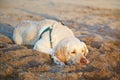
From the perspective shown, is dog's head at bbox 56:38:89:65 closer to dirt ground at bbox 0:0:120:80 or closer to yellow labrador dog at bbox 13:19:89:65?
yellow labrador dog at bbox 13:19:89:65

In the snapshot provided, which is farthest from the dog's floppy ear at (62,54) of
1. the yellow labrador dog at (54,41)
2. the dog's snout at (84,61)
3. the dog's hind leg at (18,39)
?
the dog's hind leg at (18,39)

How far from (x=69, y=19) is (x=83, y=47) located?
5.98 meters

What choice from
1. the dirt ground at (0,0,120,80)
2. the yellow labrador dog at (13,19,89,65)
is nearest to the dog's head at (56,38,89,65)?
the yellow labrador dog at (13,19,89,65)

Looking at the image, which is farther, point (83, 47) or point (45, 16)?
point (45, 16)

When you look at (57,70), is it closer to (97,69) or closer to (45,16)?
(97,69)

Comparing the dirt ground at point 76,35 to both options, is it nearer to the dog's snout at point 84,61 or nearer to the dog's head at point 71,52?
the dog's snout at point 84,61

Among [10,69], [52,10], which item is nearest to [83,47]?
[10,69]

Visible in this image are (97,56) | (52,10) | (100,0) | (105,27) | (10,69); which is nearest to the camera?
(10,69)

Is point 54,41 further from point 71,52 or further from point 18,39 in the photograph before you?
point 18,39

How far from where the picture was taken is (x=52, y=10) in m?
13.6

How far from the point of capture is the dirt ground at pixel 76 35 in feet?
16.5

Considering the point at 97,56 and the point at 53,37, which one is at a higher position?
the point at 53,37

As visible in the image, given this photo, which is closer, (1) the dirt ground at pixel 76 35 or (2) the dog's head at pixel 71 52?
(1) the dirt ground at pixel 76 35

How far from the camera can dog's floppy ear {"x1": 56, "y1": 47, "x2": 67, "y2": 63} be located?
18.4 feet
